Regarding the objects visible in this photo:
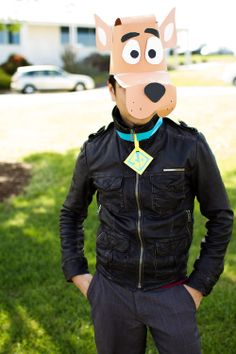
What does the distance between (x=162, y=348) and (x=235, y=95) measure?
12.7 m

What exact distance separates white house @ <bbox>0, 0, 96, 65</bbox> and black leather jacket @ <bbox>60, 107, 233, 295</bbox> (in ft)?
96.6

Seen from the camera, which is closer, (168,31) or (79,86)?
(168,31)

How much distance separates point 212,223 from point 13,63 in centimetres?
2769

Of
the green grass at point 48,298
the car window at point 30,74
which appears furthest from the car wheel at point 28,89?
the green grass at point 48,298

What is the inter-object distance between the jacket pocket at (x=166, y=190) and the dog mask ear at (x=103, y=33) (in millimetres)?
587

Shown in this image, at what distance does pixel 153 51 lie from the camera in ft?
6.09

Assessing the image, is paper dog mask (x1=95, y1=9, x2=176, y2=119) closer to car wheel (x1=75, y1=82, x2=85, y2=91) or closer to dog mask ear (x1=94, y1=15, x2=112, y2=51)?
dog mask ear (x1=94, y1=15, x2=112, y2=51)

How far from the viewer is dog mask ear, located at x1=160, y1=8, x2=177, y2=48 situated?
1.96 meters

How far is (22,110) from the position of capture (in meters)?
13.5

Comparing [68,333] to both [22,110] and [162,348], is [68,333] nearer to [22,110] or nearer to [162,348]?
[162,348]

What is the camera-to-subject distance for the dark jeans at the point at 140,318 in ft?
6.23

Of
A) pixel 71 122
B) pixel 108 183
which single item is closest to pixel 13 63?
pixel 71 122

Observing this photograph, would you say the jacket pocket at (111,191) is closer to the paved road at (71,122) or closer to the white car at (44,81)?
the paved road at (71,122)

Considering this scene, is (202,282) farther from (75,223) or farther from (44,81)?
(44,81)
